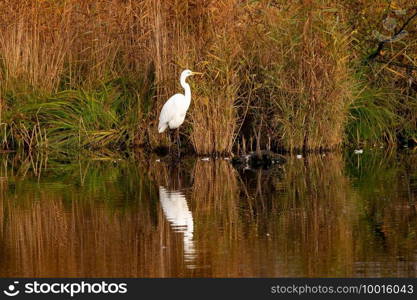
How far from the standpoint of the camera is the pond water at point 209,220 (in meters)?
7.12

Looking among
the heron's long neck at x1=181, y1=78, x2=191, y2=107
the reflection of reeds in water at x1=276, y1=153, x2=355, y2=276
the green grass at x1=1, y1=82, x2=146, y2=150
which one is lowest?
the reflection of reeds in water at x1=276, y1=153, x2=355, y2=276

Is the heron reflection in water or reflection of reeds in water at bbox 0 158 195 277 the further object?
the heron reflection in water

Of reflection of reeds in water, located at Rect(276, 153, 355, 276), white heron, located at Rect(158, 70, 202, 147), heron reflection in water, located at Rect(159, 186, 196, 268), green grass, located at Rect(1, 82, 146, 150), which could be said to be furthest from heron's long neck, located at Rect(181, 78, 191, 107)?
heron reflection in water, located at Rect(159, 186, 196, 268)

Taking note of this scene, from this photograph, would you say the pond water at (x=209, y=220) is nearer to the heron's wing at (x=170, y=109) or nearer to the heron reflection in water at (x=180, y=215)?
the heron reflection in water at (x=180, y=215)

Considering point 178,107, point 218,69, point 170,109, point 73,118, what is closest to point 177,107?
point 178,107

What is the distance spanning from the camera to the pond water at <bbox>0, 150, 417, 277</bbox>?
7117 millimetres

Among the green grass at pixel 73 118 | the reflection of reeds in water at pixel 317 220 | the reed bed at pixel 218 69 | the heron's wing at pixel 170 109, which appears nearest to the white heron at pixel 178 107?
the heron's wing at pixel 170 109

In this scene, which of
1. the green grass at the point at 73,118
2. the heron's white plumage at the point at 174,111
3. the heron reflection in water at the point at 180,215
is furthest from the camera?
the green grass at the point at 73,118

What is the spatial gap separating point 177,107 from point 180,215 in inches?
204

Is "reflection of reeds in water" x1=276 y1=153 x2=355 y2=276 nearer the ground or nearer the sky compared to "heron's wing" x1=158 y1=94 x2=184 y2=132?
nearer the ground

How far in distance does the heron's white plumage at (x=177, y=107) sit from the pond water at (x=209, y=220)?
0.80 m

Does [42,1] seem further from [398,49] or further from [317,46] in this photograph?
[398,49]

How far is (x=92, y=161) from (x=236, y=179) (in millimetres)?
3085

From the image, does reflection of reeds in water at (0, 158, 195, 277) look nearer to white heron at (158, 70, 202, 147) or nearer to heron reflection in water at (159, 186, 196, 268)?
heron reflection in water at (159, 186, 196, 268)
